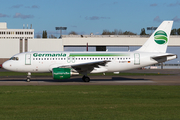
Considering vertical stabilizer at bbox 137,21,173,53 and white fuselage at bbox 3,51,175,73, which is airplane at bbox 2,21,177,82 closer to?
white fuselage at bbox 3,51,175,73

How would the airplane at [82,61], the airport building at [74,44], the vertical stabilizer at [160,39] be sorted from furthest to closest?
1. the airport building at [74,44]
2. the vertical stabilizer at [160,39]
3. the airplane at [82,61]

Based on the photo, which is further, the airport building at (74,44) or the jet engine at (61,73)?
the airport building at (74,44)

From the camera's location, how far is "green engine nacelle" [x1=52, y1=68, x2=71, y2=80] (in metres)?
28.9

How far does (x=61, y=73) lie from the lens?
29016 mm

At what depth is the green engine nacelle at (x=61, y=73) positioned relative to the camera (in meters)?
28.9

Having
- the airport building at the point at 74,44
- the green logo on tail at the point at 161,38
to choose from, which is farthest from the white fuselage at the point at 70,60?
the airport building at the point at 74,44

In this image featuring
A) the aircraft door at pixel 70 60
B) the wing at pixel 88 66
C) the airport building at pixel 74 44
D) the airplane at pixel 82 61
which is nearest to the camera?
the wing at pixel 88 66

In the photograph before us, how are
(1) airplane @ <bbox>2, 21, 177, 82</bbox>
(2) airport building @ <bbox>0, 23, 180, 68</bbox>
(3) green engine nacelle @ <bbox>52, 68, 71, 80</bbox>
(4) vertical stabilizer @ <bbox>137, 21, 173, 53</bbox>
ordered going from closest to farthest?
(3) green engine nacelle @ <bbox>52, 68, 71, 80</bbox>, (1) airplane @ <bbox>2, 21, 177, 82</bbox>, (4) vertical stabilizer @ <bbox>137, 21, 173, 53</bbox>, (2) airport building @ <bbox>0, 23, 180, 68</bbox>

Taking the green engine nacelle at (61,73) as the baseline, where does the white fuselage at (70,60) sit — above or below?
above

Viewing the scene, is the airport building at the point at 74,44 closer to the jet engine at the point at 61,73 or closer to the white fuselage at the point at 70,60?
the white fuselage at the point at 70,60
